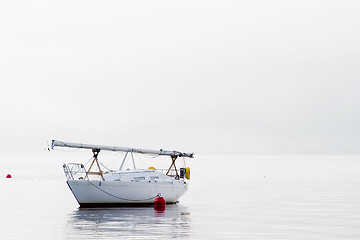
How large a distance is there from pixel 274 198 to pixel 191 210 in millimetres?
18379

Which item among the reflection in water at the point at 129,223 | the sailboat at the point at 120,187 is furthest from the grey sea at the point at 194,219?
the sailboat at the point at 120,187

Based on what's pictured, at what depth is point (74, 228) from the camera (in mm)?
47500

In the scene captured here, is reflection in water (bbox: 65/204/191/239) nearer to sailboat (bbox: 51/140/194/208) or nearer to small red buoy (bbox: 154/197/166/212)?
small red buoy (bbox: 154/197/166/212)

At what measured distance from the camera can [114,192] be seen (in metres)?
63.8

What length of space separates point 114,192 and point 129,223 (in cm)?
1353

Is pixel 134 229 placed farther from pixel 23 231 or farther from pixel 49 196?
pixel 49 196

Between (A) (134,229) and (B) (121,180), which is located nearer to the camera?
(A) (134,229)

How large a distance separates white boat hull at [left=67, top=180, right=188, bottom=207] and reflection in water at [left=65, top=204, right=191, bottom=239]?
1.75 m

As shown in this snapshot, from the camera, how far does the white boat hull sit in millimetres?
62906

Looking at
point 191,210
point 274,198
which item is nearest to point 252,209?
point 191,210

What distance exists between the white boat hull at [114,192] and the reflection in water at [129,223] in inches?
68.7

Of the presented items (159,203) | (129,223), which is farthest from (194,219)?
(159,203)

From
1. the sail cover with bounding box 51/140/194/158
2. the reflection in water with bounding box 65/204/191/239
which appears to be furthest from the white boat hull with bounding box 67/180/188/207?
the sail cover with bounding box 51/140/194/158

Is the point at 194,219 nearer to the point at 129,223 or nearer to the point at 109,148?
the point at 129,223
